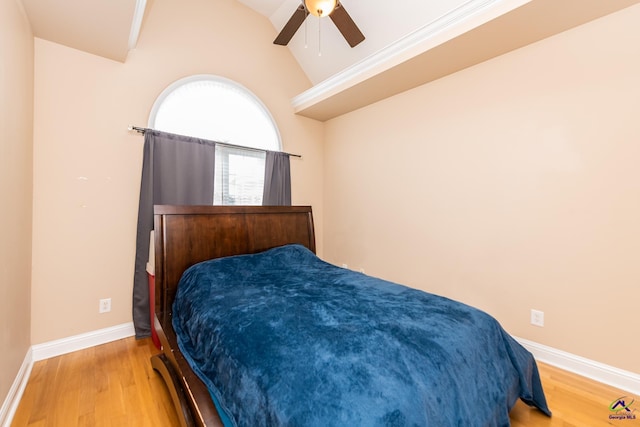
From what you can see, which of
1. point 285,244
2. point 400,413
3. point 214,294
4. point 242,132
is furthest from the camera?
point 242,132

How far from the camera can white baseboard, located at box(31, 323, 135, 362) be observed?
80.6 inches

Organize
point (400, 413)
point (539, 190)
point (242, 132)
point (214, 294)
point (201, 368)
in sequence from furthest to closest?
point (242, 132)
point (539, 190)
point (214, 294)
point (201, 368)
point (400, 413)

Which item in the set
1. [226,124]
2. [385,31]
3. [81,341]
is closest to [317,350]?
[81,341]

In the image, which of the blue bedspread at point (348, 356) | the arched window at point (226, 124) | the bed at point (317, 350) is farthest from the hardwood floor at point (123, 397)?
the arched window at point (226, 124)

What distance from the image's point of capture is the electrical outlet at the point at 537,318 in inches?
84.2

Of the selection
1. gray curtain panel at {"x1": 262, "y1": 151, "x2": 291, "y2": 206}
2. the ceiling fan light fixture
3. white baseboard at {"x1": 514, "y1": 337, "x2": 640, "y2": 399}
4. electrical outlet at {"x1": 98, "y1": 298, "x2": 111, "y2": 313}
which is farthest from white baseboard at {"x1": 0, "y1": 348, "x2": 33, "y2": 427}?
white baseboard at {"x1": 514, "y1": 337, "x2": 640, "y2": 399}

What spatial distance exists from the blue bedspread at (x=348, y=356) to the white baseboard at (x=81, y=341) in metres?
0.98

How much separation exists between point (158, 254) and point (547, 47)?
→ 11.1 feet

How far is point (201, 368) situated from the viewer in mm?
1343

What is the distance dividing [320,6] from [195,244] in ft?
6.62

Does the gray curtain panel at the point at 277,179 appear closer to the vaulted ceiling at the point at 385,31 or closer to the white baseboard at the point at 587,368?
the vaulted ceiling at the point at 385,31

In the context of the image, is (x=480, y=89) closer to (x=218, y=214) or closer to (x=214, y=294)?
(x=218, y=214)

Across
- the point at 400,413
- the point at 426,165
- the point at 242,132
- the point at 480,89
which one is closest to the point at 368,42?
the point at 480,89

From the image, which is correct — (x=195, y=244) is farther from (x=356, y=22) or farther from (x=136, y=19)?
(x=356, y=22)
